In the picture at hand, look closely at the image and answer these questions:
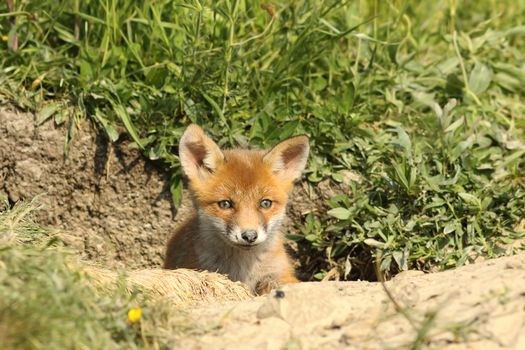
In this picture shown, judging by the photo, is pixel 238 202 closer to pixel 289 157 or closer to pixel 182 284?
pixel 289 157

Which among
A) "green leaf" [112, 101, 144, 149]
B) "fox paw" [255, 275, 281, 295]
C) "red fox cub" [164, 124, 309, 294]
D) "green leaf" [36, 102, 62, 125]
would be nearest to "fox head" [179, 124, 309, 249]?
"red fox cub" [164, 124, 309, 294]

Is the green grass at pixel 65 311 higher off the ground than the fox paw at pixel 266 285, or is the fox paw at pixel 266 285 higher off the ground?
the green grass at pixel 65 311

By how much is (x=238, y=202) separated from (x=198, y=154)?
437 mm

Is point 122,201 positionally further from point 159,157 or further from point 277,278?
point 277,278

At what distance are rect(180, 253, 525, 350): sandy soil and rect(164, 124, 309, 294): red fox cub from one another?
125 cm

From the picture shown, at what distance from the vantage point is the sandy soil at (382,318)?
10.3ft

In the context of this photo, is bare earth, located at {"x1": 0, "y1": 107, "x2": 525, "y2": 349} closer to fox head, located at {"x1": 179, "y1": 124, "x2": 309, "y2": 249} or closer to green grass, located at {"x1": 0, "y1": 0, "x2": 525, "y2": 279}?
green grass, located at {"x1": 0, "y1": 0, "x2": 525, "y2": 279}

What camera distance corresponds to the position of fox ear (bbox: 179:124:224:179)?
5043 mm

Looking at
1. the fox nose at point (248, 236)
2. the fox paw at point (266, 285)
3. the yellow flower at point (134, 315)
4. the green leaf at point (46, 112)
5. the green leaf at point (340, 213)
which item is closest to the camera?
the yellow flower at point (134, 315)

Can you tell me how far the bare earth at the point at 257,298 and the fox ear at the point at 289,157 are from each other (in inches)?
15.7

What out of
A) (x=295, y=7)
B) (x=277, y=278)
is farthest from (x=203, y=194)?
(x=295, y=7)

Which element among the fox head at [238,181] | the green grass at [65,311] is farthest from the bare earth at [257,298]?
the fox head at [238,181]

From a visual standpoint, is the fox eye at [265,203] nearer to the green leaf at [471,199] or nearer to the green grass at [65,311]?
the green leaf at [471,199]

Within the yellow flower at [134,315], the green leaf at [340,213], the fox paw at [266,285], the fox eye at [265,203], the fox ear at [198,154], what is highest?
the fox ear at [198,154]
